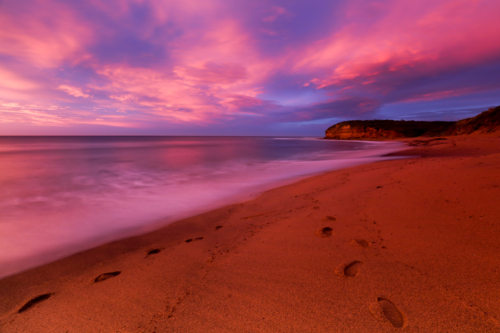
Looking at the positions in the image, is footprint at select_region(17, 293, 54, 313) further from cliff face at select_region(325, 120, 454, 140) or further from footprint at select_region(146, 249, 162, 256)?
cliff face at select_region(325, 120, 454, 140)

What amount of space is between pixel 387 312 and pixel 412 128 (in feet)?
201

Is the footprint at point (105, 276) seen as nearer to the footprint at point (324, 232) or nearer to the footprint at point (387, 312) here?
the footprint at point (324, 232)

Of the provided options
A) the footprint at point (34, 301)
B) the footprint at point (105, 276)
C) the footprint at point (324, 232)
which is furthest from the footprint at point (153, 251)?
the footprint at point (324, 232)

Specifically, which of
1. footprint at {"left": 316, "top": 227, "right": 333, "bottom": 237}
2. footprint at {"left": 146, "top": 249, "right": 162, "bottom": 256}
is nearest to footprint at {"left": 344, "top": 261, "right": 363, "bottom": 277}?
footprint at {"left": 316, "top": 227, "right": 333, "bottom": 237}

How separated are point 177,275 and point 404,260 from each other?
252cm

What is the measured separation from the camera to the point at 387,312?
1.66 metres

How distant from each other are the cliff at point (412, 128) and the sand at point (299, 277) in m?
29.6

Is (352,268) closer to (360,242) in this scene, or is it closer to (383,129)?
(360,242)

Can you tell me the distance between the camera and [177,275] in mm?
2479

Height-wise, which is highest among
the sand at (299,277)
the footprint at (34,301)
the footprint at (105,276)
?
the sand at (299,277)

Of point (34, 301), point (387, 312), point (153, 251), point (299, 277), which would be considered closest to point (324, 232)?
point (299, 277)

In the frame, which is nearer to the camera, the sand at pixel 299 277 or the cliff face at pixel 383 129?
the sand at pixel 299 277

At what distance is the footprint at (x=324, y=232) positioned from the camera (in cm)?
306

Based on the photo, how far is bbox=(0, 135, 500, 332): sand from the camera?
1.68m
